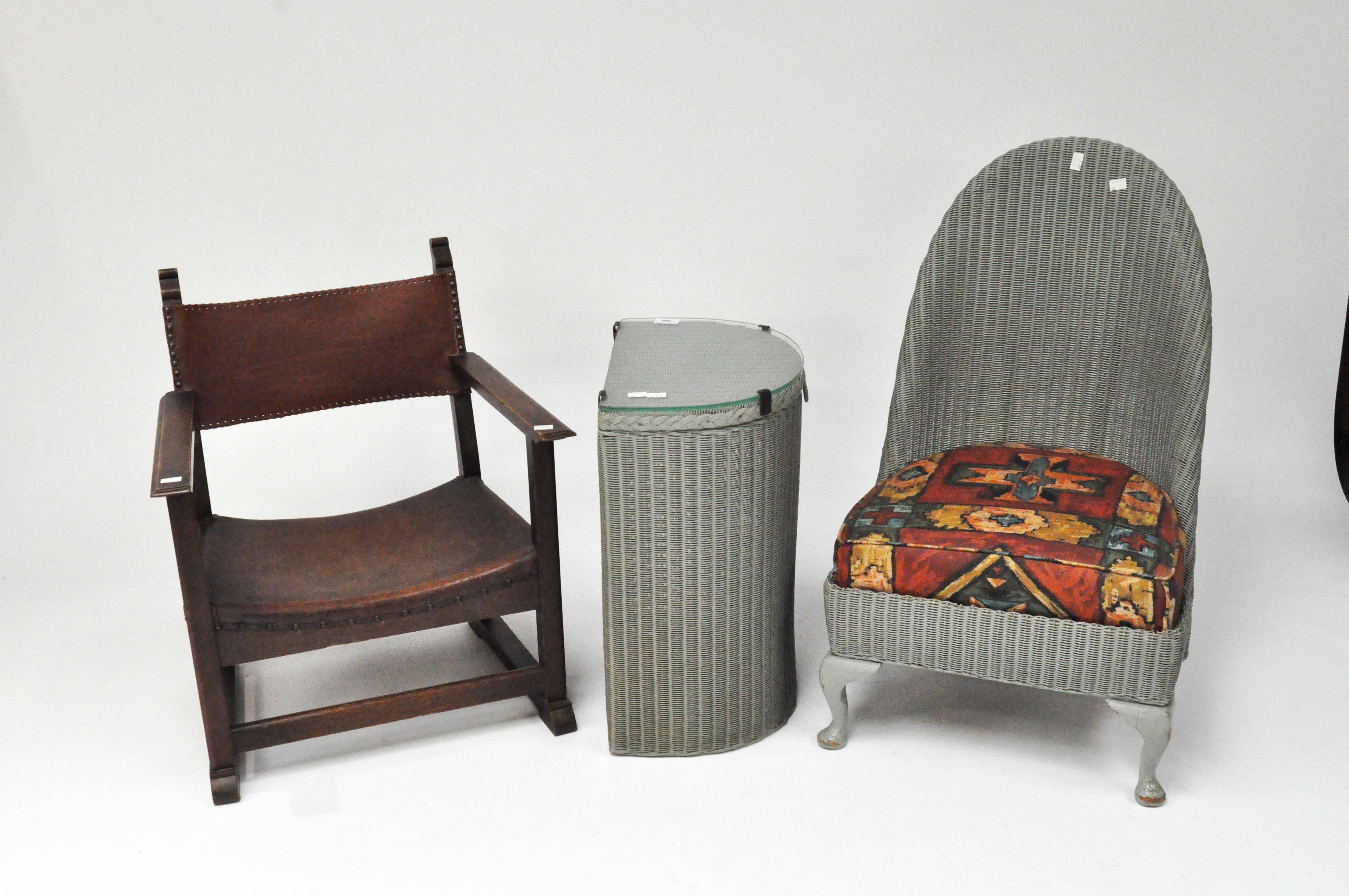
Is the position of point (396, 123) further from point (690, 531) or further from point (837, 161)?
point (690, 531)

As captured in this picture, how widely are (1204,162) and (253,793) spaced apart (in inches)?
117

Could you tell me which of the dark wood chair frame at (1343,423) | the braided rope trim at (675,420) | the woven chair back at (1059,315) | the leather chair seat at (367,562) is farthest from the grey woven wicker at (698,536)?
the dark wood chair frame at (1343,423)

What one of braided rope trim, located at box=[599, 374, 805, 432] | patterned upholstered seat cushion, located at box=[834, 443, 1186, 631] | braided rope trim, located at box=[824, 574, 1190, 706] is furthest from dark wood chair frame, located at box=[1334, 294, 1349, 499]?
braided rope trim, located at box=[599, 374, 805, 432]

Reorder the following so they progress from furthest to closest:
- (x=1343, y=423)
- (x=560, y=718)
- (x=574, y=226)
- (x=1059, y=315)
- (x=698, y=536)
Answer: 1. (x=574, y=226)
2. (x=1343, y=423)
3. (x=1059, y=315)
4. (x=560, y=718)
5. (x=698, y=536)

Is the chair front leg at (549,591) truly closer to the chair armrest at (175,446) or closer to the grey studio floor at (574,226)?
the grey studio floor at (574,226)

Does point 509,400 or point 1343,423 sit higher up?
point 509,400

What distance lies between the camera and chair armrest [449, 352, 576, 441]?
2.68 metres

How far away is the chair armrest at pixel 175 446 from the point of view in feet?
8.09

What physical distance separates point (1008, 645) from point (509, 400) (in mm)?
1074

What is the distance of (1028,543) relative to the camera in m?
2.64

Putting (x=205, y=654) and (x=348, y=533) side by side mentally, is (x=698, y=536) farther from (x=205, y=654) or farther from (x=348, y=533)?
(x=205, y=654)

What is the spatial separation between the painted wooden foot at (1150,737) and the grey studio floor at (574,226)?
0.52 meters

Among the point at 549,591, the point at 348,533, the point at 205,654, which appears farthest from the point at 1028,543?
the point at 205,654

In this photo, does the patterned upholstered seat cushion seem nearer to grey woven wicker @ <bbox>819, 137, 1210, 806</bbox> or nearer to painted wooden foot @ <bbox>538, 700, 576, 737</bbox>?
grey woven wicker @ <bbox>819, 137, 1210, 806</bbox>
